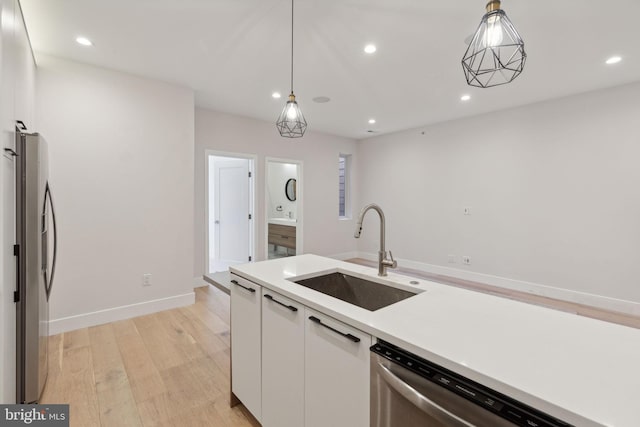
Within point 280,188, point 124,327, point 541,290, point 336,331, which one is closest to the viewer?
point 336,331

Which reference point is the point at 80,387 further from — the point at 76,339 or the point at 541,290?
the point at 541,290

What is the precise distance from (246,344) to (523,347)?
4.59 ft

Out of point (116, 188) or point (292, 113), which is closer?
point (292, 113)

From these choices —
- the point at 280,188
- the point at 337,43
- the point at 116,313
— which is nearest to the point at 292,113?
the point at 337,43

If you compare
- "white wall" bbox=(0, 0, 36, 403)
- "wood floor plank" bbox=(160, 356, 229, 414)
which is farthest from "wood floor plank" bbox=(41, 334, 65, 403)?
"wood floor plank" bbox=(160, 356, 229, 414)

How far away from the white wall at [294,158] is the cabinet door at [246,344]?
2.88 meters

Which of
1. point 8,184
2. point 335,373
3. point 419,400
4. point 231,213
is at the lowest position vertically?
point 335,373

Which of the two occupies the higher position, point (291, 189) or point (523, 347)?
point (291, 189)

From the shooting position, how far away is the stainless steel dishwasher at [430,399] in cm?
71

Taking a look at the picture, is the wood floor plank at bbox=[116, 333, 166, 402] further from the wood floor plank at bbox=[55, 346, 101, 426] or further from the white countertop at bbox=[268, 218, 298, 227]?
the white countertop at bbox=[268, 218, 298, 227]

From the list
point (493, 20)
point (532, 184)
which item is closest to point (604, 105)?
point (532, 184)

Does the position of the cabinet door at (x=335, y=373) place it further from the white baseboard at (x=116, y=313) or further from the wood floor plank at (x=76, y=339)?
the white baseboard at (x=116, y=313)

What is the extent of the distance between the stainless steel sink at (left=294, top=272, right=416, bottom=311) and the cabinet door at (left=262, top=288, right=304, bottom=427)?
26 centimetres

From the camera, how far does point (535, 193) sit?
163 inches
